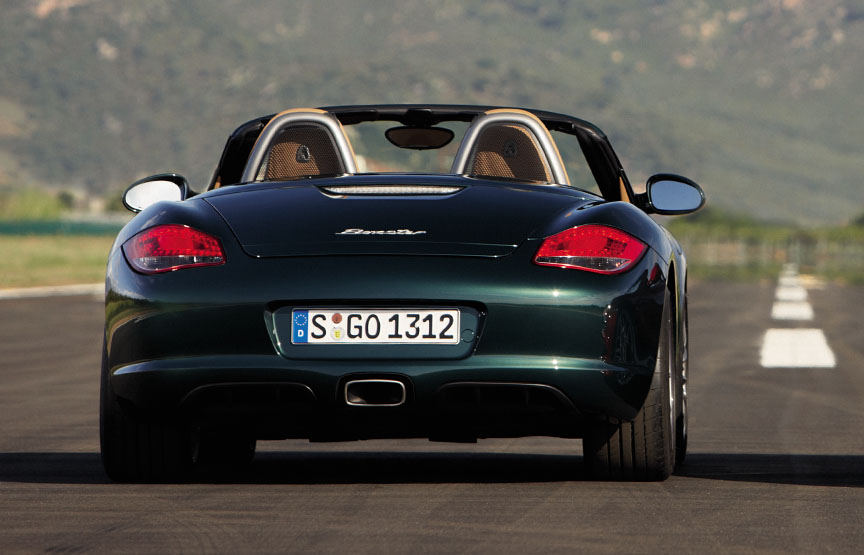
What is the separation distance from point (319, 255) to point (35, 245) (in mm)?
75856

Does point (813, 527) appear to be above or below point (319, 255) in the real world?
below

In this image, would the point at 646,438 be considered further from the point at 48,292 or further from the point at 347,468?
the point at 48,292

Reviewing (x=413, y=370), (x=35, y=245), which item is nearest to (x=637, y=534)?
(x=413, y=370)

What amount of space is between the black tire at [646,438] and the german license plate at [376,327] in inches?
29.5

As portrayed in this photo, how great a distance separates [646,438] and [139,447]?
187 cm

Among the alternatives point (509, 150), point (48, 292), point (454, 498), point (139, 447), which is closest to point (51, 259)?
point (48, 292)

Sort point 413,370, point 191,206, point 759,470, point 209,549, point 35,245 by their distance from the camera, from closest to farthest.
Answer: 1. point 209,549
2. point 413,370
3. point 191,206
4. point 759,470
5. point 35,245

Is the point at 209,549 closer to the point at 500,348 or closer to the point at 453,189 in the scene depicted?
the point at 500,348

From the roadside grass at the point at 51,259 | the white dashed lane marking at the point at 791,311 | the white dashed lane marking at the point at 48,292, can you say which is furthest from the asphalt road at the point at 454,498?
the roadside grass at the point at 51,259

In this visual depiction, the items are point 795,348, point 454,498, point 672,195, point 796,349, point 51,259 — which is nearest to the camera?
point 454,498

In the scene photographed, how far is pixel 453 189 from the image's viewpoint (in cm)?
611

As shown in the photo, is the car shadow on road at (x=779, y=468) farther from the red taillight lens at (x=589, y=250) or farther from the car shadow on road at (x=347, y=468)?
the red taillight lens at (x=589, y=250)

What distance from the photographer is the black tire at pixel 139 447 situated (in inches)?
240

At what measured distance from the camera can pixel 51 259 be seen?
221 feet
